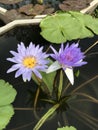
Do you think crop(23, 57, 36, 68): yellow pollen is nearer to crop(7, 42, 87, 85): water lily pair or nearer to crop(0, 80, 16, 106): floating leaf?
crop(7, 42, 87, 85): water lily pair

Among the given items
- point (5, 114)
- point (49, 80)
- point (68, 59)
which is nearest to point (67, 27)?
point (49, 80)

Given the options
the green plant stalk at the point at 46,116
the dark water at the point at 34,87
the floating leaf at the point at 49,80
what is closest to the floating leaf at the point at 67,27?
the dark water at the point at 34,87

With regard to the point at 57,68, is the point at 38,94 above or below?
below

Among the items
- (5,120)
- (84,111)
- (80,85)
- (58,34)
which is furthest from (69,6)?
(5,120)

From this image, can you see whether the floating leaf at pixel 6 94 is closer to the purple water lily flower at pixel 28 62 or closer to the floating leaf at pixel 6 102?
the floating leaf at pixel 6 102

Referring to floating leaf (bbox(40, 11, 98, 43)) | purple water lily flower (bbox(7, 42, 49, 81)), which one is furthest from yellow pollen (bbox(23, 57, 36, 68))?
floating leaf (bbox(40, 11, 98, 43))

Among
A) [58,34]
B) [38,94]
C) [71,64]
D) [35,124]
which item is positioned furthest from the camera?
[58,34]

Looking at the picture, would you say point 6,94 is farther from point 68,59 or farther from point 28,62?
point 68,59

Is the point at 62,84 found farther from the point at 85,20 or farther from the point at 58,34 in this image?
the point at 85,20
